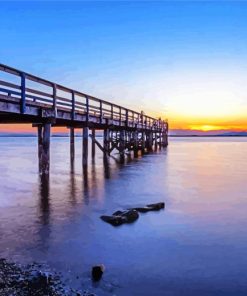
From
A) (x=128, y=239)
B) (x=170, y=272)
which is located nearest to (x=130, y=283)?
(x=170, y=272)

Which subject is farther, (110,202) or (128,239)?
(110,202)

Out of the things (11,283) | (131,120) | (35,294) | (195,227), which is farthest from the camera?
(131,120)

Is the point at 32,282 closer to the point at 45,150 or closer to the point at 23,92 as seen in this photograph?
the point at 23,92

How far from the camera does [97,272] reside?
588 cm

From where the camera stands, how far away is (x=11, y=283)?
5.32 m

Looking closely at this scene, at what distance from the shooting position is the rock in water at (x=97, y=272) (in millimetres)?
5793

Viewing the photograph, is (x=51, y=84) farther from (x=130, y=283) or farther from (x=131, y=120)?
(x=131, y=120)

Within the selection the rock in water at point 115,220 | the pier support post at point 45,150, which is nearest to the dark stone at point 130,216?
the rock in water at point 115,220

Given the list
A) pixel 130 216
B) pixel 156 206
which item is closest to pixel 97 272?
pixel 130 216

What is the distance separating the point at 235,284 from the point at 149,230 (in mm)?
3122

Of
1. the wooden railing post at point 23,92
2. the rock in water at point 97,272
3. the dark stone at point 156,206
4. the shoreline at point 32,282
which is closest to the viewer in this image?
the shoreline at point 32,282

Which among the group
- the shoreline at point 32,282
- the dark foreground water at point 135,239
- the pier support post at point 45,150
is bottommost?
the dark foreground water at point 135,239

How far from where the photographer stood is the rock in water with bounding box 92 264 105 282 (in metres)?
5.79

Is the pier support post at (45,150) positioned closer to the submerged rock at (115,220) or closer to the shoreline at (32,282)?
the submerged rock at (115,220)
